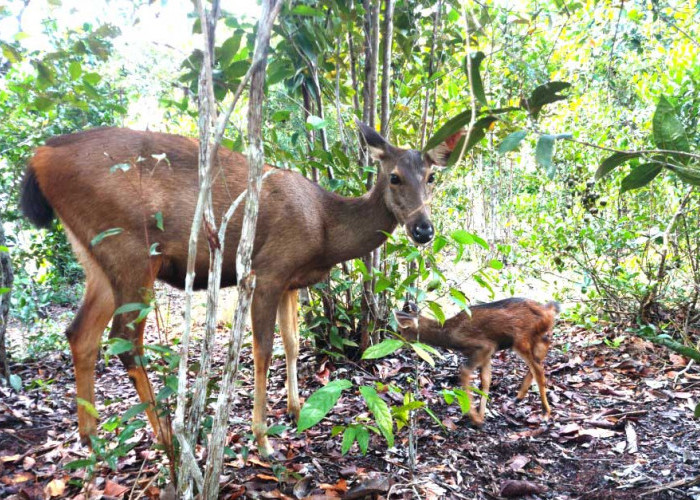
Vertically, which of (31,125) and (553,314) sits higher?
(31,125)

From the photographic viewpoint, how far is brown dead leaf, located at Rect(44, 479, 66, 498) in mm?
2527

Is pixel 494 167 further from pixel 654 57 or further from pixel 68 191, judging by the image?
pixel 68 191

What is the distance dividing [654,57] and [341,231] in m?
4.75

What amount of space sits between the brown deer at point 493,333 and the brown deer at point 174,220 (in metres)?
0.87

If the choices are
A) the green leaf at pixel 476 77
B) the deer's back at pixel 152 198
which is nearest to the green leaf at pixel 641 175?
the green leaf at pixel 476 77

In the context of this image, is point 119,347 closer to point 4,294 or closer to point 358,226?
point 358,226

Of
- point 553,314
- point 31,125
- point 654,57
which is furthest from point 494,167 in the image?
point 31,125

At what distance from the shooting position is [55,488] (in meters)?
2.56

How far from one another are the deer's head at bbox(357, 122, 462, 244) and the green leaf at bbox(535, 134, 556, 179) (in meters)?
2.06

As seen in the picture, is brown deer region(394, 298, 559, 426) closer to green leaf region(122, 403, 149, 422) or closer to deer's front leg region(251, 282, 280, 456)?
deer's front leg region(251, 282, 280, 456)

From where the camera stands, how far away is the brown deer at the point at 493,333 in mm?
4004

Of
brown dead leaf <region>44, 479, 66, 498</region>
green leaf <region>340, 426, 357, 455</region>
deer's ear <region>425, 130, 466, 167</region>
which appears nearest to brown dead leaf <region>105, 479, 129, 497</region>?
brown dead leaf <region>44, 479, 66, 498</region>

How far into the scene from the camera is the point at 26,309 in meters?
4.98

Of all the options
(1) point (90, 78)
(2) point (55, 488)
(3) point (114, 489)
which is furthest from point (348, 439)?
(1) point (90, 78)
